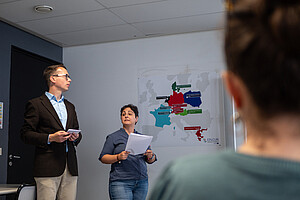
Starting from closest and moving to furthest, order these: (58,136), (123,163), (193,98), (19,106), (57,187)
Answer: (58,136), (57,187), (123,163), (19,106), (193,98)

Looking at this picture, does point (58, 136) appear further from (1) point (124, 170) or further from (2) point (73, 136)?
(1) point (124, 170)

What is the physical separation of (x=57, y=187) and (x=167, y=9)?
2060mm

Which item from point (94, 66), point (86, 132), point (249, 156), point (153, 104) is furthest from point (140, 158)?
point (249, 156)

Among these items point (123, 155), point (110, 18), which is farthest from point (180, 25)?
point (123, 155)

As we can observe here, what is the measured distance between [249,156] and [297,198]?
0.08 m

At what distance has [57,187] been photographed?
10.7 feet

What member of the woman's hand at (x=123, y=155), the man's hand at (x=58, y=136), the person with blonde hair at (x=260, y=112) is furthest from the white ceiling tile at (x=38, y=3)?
the person with blonde hair at (x=260, y=112)

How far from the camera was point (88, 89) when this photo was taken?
514 centimetres

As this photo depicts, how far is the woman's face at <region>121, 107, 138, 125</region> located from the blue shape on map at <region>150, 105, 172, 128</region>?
96 cm

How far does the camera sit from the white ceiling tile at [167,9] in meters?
3.77

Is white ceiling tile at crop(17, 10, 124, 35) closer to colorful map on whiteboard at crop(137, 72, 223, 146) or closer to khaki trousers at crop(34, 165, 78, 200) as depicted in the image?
colorful map on whiteboard at crop(137, 72, 223, 146)

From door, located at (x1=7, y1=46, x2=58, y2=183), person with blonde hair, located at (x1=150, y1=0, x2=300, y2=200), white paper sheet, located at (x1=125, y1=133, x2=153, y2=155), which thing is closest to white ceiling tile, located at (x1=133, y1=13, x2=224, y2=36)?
door, located at (x1=7, y1=46, x2=58, y2=183)

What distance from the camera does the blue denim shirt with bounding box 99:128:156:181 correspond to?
3503 mm

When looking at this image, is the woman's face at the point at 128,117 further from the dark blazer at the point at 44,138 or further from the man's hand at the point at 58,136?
the man's hand at the point at 58,136
